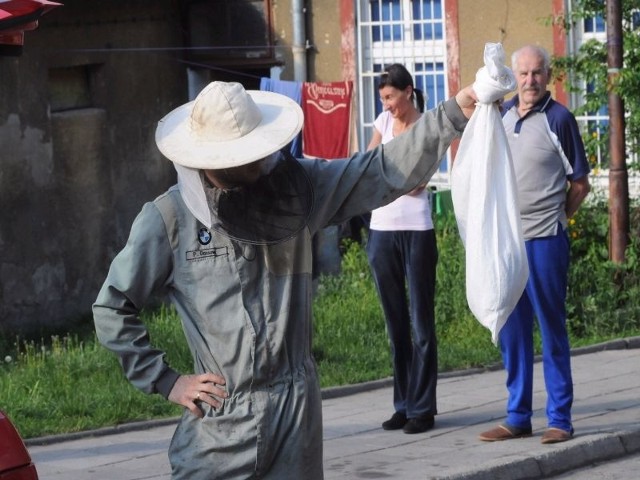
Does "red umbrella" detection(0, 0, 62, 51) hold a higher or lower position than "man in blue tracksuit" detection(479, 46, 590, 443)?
higher

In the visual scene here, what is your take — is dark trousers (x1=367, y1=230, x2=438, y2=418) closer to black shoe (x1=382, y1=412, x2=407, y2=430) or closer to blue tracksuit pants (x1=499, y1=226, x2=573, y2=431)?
black shoe (x1=382, y1=412, x2=407, y2=430)

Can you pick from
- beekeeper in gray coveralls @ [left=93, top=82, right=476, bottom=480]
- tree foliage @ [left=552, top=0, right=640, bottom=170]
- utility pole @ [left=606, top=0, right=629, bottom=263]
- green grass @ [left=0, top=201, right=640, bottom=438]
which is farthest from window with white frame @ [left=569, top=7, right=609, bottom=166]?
beekeeper in gray coveralls @ [left=93, top=82, right=476, bottom=480]

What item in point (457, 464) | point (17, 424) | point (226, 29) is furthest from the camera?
point (226, 29)

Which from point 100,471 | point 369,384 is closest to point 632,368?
point 369,384

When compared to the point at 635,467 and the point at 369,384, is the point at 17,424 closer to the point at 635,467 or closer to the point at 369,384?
the point at 369,384

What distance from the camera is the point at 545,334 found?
7723 mm

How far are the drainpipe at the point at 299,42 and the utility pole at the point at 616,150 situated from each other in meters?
5.07

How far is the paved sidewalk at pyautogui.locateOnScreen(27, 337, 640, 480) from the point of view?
7.51 m

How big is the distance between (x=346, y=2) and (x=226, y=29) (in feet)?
5.26

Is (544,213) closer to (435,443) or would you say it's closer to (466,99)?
(435,443)

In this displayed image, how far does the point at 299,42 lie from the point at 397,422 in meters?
8.75

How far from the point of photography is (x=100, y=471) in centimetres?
773

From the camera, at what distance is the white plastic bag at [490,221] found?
4.77 m

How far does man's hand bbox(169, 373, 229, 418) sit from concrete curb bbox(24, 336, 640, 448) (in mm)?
3941
